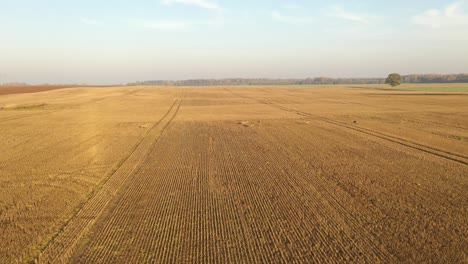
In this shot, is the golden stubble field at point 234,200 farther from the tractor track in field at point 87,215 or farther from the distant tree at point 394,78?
the distant tree at point 394,78

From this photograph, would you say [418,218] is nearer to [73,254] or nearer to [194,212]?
[194,212]

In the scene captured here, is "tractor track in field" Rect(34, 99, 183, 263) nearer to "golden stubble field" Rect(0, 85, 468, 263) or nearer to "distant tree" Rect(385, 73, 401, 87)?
"golden stubble field" Rect(0, 85, 468, 263)

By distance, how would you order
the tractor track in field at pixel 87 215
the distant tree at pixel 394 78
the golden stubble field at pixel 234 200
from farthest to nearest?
the distant tree at pixel 394 78, the golden stubble field at pixel 234 200, the tractor track in field at pixel 87 215

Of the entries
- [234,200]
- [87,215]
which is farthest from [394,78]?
[87,215]

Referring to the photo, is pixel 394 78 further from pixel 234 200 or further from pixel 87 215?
pixel 87 215

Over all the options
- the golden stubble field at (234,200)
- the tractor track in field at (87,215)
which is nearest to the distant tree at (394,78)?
the golden stubble field at (234,200)

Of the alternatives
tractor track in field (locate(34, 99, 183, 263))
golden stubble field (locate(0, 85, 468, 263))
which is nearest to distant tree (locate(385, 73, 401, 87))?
golden stubble field (locate(0, 85, 468, 263))

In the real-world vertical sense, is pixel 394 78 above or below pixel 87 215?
above

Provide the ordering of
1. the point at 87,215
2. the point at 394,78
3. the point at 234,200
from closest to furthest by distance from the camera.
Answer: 1. the point at 87,215
2. the point at 234,200
3. the point at 394,78
